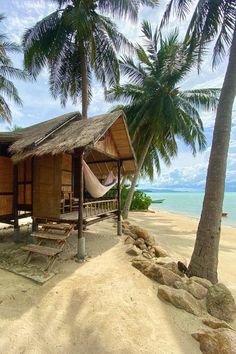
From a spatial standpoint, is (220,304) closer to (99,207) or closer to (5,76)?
(99,207)

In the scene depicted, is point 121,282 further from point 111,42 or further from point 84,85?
point 111,42

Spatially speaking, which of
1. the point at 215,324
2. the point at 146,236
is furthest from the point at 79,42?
the point at 215,324

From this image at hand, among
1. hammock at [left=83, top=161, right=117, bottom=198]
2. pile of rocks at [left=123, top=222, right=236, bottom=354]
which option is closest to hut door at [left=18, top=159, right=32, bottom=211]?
hammock at [left=83, top=161, right=117, bottom=198]

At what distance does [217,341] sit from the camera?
3482 mm

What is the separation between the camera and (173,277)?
514cm

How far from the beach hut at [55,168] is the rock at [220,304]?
2.97 m

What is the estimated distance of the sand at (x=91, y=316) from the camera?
332 centimetres

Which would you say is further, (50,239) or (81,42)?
(81,42)

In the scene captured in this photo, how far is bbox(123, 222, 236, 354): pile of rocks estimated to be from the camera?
11.5ft

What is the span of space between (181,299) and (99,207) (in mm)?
4495

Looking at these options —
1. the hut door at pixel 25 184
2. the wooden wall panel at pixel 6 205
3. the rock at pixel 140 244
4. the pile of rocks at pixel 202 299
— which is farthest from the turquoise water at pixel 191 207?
the wooden wall panel at pixel 6 205

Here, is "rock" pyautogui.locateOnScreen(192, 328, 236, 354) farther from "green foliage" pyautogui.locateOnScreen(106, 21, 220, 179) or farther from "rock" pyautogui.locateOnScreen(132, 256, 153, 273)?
"green foliage" pyautogui.locateOnScreen(106, 21, 220, 179)

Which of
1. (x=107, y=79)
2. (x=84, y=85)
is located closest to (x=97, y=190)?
(x=84, y=85)

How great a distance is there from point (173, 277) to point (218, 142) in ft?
9.41
